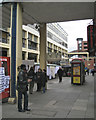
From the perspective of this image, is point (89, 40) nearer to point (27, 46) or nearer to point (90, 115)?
point (90, 115)

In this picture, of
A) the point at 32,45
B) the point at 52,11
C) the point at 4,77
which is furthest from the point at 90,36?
the point at 32,45

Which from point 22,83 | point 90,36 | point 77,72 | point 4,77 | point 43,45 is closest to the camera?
point 22,83

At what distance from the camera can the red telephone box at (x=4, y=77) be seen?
6.98 meters

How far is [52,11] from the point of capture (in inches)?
339

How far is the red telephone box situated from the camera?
698 cm

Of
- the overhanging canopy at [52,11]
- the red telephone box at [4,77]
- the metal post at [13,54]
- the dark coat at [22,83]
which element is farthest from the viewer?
the overhanging canopy at [52,11]

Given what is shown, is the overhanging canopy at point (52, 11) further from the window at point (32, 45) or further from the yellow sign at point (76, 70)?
the window at point (32, 45)

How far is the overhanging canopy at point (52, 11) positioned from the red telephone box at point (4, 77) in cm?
288

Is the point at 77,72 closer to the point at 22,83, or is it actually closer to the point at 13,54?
the point at 13,54

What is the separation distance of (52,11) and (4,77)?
174 inches

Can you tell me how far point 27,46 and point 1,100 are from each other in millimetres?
30441

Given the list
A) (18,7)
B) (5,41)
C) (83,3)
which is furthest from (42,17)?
(5,41)

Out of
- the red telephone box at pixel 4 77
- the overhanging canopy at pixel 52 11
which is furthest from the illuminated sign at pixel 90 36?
the red telephone box at pixel 4 77

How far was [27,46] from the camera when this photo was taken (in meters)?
36.9
